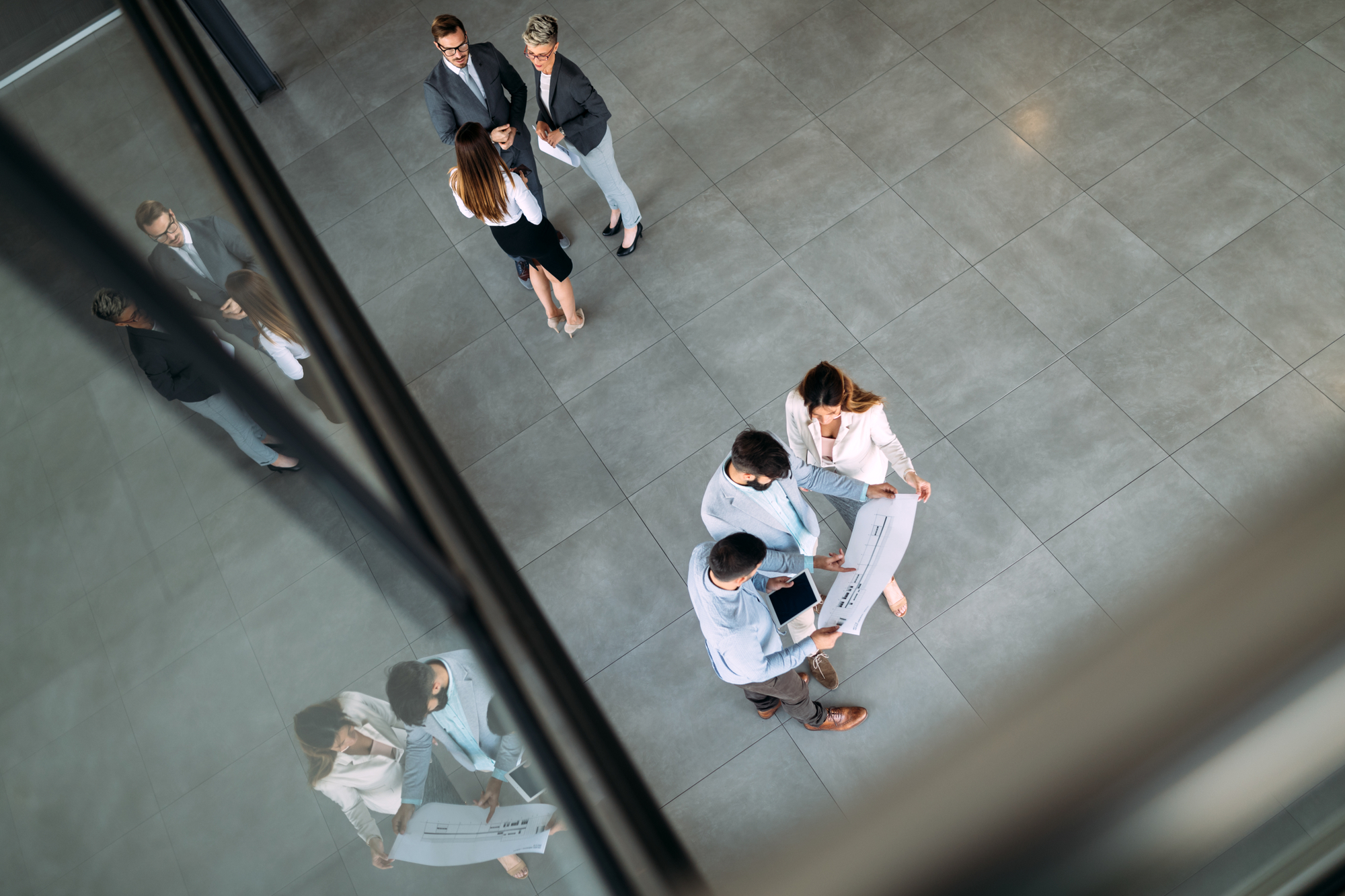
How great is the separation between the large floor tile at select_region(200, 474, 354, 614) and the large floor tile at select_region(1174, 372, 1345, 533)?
4.23m

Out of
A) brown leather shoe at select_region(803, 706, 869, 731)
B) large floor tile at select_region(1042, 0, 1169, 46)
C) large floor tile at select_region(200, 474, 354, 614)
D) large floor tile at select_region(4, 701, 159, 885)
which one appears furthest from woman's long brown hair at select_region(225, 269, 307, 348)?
large floor tile at select_region(1042, 0, 1169, 46)

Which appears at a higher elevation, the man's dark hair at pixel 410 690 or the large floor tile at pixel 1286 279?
the man's dark hair at pixel 410 690

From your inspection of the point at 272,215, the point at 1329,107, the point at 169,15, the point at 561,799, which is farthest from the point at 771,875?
the point at 1329,107

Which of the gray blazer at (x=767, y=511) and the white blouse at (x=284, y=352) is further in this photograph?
the gray blazer at (x=767, y=511)

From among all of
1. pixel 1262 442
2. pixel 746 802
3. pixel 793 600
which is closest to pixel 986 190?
pixel 1262 442

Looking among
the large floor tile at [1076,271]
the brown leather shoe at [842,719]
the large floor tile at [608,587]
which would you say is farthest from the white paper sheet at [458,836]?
the large floor tile at [1076,271]

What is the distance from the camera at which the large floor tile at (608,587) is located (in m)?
4.18

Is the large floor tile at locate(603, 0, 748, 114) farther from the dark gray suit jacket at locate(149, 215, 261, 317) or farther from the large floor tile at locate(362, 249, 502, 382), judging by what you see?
the dark gray suit jacket at locate(149, 215, 261, 317)

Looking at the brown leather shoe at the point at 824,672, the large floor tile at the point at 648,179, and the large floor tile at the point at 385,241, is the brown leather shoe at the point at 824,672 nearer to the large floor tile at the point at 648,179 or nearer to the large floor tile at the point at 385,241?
the large floor tile at the point at 648,179

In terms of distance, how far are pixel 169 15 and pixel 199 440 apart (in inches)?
21.6

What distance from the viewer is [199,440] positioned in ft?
3.27

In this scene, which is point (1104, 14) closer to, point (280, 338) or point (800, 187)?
point (800, 187)

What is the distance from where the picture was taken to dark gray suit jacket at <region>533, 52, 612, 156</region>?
173 inches

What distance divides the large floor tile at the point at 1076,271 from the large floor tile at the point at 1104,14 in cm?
134
